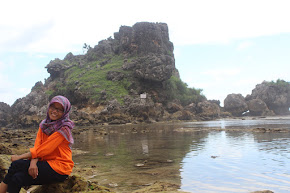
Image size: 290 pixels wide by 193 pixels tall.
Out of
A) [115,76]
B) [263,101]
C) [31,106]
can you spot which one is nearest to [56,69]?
[115,76]

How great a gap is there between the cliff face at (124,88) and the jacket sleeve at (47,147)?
4454 cm

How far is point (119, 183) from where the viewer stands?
6.02 meters

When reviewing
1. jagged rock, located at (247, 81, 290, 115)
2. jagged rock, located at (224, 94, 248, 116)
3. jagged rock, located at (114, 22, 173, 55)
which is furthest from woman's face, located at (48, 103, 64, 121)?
jagged rock, located at (247, 81, 290, 115)

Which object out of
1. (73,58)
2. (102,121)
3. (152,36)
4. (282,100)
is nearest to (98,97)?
(102,121)

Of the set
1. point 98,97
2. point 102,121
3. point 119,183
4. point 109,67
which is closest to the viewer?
point 119,183

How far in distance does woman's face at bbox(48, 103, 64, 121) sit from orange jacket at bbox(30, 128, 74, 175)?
0.32 meters

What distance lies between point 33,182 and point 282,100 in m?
105

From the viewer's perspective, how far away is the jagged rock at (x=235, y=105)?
89.9 metres

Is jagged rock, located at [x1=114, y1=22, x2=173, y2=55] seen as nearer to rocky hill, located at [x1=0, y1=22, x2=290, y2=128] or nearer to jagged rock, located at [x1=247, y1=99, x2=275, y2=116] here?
rocky hill, located at [x1=0, y1=22, x2=290, y2=128]

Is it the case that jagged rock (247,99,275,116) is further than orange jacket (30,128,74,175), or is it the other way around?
jagged rock (247,99,275,116)

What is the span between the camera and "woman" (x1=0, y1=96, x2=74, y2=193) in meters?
3.71

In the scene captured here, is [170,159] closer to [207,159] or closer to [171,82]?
[207,159]

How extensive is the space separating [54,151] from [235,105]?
92923 mm

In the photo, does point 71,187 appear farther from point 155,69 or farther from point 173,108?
point 173,108
